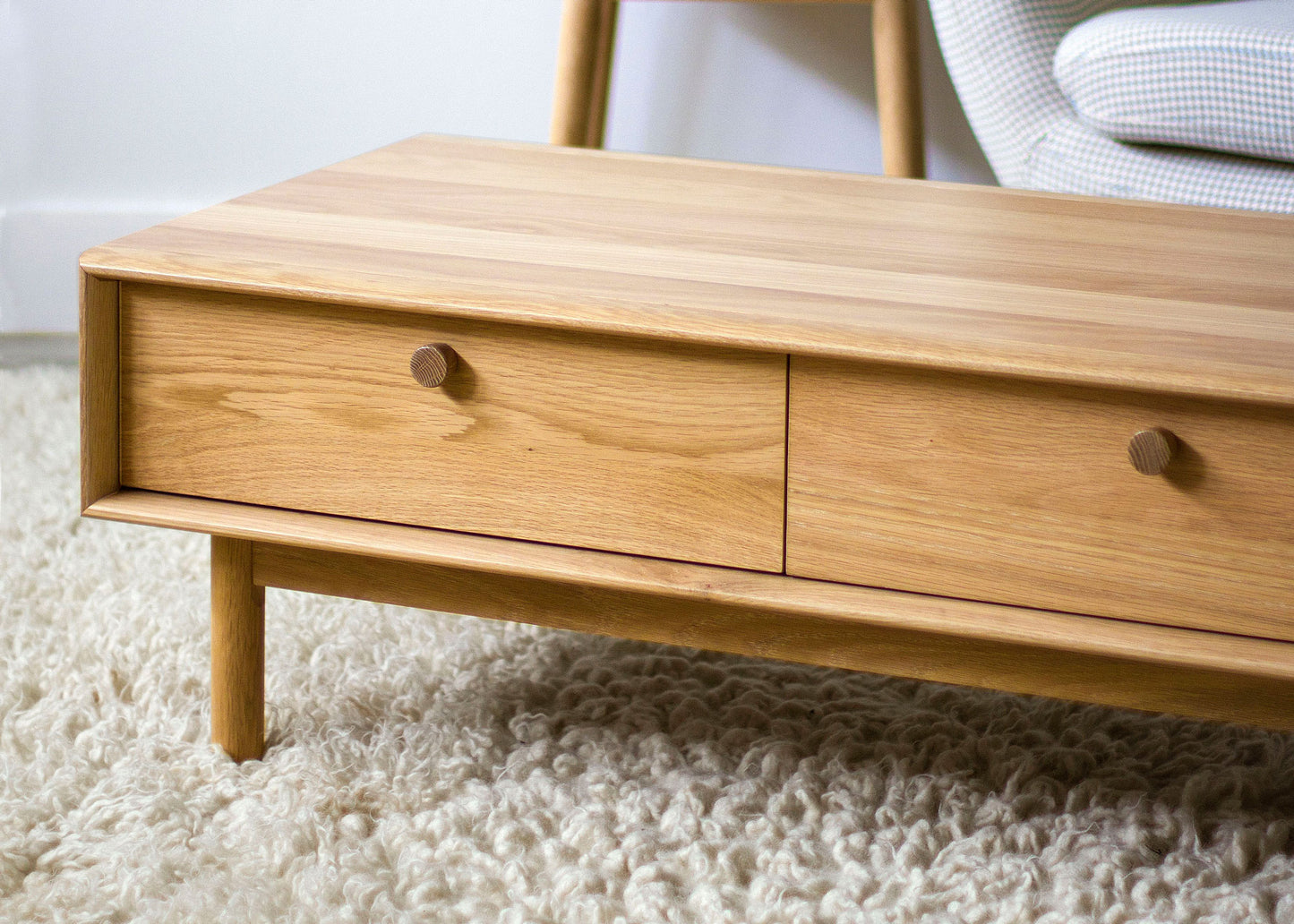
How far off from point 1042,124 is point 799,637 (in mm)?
784

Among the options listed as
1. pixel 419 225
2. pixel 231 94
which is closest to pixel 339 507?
pixel 419 225

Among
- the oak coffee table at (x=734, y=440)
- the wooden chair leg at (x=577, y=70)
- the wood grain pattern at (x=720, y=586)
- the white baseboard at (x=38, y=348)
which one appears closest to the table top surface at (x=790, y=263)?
the oak coffee table at (x=734, y=440)

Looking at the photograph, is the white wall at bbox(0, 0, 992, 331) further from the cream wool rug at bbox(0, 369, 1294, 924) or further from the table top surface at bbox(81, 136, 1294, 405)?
the cream wool rug at bbox(0, 369, 1294, 924)

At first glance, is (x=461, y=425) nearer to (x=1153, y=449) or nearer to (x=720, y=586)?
(x=720, y=586)

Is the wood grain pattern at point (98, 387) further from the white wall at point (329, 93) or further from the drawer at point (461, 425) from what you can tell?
the white wall at point (329, 93)

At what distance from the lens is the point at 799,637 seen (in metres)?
0.69

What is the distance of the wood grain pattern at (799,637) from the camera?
65 centimetres

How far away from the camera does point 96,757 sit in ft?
2.63

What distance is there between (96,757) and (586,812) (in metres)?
0.32

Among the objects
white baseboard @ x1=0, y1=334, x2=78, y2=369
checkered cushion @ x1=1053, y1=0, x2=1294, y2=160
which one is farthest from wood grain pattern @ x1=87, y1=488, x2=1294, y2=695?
white baseboard @ x1=0, y1=334, x2=78, y2=369

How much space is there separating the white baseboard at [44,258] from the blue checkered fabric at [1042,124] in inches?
44.3

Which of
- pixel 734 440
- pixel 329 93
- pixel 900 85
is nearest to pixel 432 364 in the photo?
pixel 734 440

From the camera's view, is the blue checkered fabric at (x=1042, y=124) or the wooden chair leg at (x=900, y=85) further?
the wooden chair leg at (x=900, y=85)

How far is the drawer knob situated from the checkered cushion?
0.66 m
